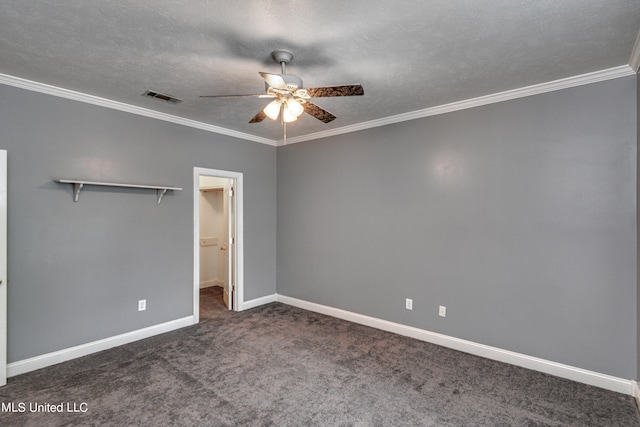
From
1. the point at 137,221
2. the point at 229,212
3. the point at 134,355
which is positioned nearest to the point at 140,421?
the point at 134,355

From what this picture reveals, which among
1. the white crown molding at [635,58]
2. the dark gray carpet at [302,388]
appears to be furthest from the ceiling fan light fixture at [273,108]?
the white crown molding at [635,58]

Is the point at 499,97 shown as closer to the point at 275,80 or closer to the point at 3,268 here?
the point at 275,80

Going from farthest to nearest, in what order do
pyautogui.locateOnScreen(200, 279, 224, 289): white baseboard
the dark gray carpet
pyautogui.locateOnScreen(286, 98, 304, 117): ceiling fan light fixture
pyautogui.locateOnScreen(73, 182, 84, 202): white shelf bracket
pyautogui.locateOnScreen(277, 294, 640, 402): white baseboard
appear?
pyautogui.locateOnScreen(200, 279, 224, 289): white baseboard
pyautogui.locateOnScreen(73, 182, 84, 202): white shelf bracket
pyautogui.locateOnScreen(277, 294, 640, 402): white baseboard
pyautogui.locateOnScreen(286, 98, 304, 117): ceiling fan light fixture
the dark gray carpet

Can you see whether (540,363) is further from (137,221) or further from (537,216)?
(137,221)

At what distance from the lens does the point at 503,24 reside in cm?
205

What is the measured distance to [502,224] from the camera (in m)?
3.26

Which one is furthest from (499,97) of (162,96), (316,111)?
(162,96)

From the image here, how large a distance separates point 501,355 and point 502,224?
1345 mm

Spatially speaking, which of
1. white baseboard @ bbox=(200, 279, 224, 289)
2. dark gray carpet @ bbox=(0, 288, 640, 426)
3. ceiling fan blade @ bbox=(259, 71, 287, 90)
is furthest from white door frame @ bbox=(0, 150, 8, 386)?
white baseboard @ bbox=(200, 279, 224, 289)

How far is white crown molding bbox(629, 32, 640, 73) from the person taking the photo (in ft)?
7.50

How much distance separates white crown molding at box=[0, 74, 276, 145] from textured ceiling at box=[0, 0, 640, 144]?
105 mm

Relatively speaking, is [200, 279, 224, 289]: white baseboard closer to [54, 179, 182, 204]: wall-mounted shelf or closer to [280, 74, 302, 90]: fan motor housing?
[54, 179, 182, 204]: wall-mounted shelf

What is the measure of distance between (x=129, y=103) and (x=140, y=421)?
315cm

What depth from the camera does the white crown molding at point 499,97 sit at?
2.71 metres
